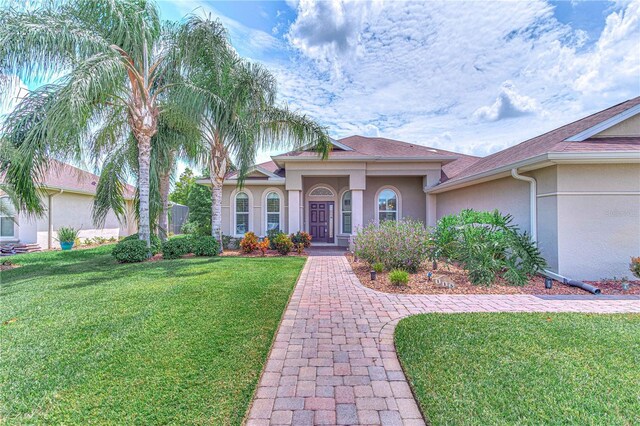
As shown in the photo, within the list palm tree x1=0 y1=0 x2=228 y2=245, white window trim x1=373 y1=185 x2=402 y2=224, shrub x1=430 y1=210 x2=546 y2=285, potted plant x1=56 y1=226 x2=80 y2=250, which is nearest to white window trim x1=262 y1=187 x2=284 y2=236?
white window trim x1=373 y1=185 x2=402 y2=224

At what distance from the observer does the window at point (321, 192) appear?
48.9ft

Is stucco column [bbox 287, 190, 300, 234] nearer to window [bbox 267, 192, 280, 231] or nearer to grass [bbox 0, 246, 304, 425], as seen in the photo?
window [bbox 267, 192, 280, 231]

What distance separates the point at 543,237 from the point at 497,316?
12.4 ft

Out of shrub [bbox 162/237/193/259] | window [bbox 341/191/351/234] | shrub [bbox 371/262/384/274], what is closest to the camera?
shrub [bbox 371/262/384/274]

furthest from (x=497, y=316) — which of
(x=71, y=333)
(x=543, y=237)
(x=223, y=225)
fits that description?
(x=223, y=225)

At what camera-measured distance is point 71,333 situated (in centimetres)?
396

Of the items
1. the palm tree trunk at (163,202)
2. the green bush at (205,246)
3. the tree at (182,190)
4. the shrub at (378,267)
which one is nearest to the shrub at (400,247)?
the shrub at (378,267)

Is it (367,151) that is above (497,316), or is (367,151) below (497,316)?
above

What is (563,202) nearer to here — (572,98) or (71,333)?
(572,98)

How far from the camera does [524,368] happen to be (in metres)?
3.00

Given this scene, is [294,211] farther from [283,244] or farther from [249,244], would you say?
[249,244]

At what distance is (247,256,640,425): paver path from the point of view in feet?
8.13

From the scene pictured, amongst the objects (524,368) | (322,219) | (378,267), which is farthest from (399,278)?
(322,219)

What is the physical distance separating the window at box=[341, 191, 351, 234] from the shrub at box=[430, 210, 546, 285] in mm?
6916
